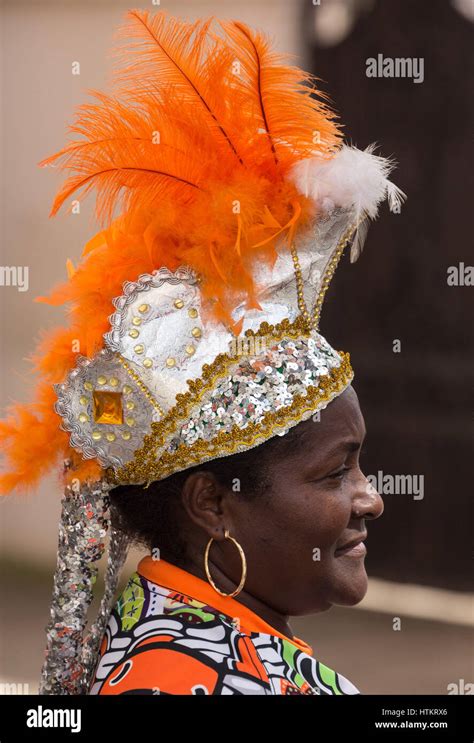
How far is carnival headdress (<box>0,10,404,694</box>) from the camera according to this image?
2188 millimetres

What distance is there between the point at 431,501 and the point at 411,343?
1.13 meters

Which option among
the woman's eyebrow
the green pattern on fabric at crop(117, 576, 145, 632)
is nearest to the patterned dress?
the green pattern on fabric at crop(117, 576, 145, 632)

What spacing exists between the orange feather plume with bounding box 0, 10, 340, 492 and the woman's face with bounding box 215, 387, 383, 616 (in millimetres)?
345

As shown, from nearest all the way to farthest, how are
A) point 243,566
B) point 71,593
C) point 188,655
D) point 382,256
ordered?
point 188,655, point 243,566, point 71,593, point 382,256

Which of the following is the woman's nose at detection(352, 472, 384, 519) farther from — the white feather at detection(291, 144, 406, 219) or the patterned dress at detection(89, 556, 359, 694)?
the white feather at detection(291, 144, 406, 219)

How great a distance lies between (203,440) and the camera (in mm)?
2152

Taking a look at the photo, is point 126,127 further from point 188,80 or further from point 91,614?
point 91,614

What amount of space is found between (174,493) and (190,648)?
0.34m

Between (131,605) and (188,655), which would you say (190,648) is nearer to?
(188,655)

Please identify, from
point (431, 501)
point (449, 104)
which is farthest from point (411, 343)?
point (449, 104)

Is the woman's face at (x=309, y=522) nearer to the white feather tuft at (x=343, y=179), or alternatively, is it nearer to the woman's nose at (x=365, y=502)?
the woman's nose at (x=365, y=502)

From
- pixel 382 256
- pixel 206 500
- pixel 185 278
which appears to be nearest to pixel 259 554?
pixel 206 500
